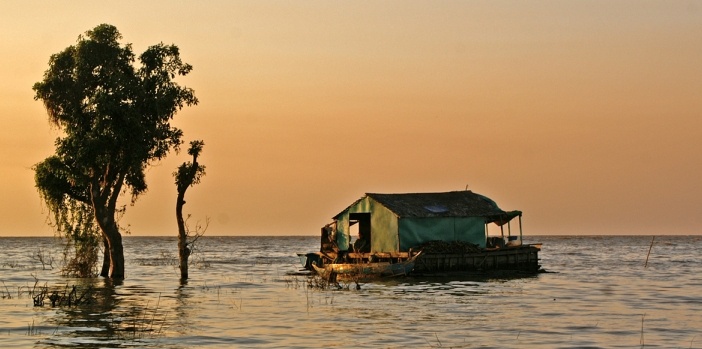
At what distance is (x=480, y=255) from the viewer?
5528 centimetres

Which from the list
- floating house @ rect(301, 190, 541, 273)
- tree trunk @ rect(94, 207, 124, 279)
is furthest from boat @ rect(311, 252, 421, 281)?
tree trunk @ rect(94, 207, 124, 279)

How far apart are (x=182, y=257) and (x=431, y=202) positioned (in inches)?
618

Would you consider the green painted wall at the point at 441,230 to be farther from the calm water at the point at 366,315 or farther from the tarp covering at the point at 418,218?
the calm water at the point at 366,315

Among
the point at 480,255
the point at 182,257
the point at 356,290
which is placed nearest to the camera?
the point at 356,290

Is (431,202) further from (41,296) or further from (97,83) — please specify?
(41,296)

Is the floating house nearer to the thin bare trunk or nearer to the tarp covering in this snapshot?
the tarp covering

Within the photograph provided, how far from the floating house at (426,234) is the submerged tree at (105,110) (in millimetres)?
13066

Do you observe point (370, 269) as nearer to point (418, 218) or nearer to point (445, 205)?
point (418, 218)

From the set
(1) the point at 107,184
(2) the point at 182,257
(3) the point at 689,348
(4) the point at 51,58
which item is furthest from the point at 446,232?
(3) the point at 689,348

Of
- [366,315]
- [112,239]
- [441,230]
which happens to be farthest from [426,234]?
[366,315]

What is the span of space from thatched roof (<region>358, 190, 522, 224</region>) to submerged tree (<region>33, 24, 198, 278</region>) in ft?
45.2

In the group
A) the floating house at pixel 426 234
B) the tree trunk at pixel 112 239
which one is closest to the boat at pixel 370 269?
the floating house at pixel 426 234

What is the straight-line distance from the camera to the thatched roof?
5534cm

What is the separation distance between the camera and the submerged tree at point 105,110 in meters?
46.8
